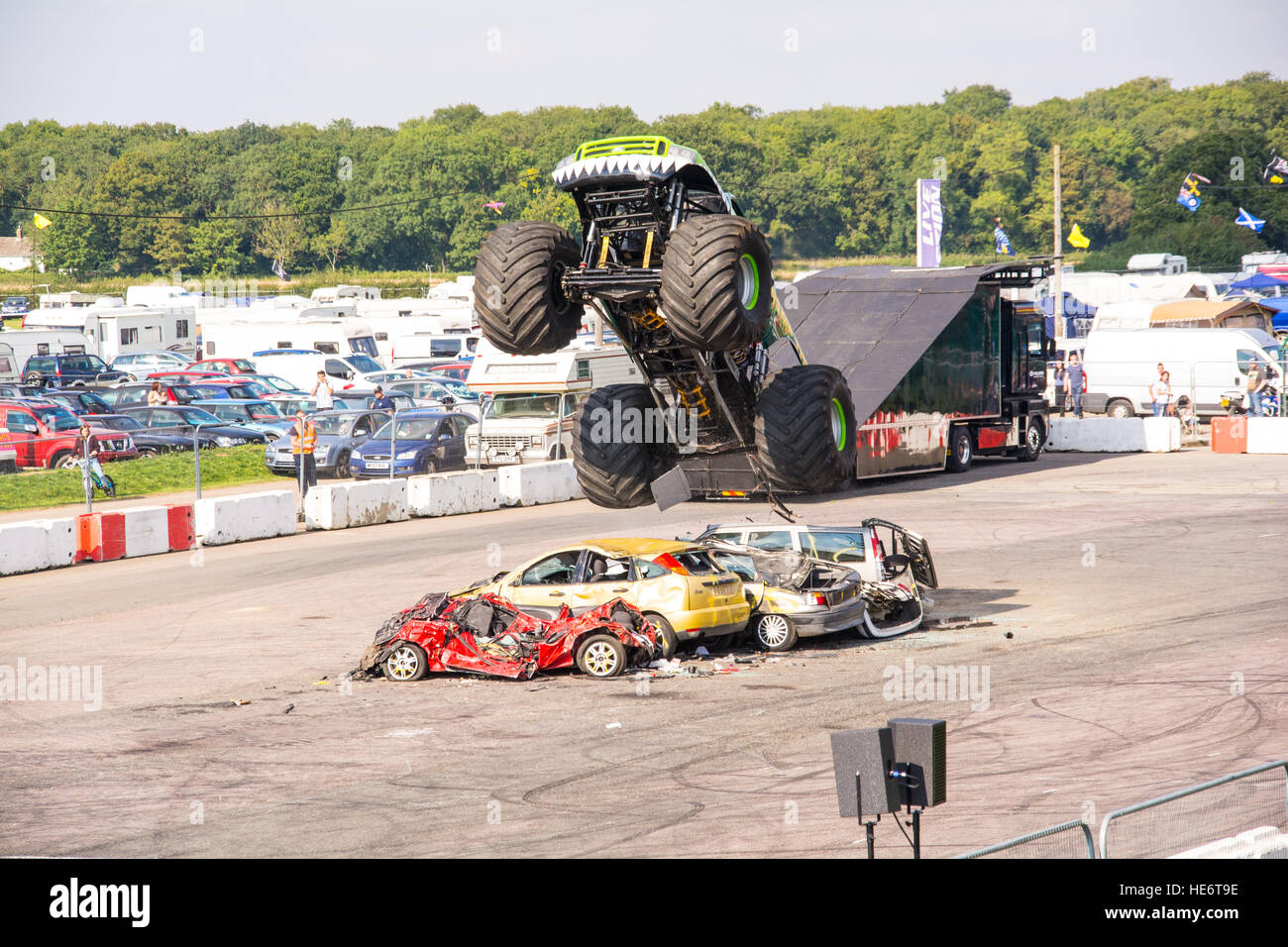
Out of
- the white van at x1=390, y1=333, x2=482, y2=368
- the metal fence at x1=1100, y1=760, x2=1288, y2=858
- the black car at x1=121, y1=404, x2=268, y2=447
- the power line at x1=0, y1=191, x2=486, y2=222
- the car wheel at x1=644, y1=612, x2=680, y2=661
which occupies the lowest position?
the car wheel at x1=644, y1=612, x2=680, y2=661

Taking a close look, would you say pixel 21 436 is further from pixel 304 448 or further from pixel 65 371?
pixel 65 371

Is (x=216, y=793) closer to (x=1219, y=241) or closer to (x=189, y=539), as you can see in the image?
(x=189, y=539)

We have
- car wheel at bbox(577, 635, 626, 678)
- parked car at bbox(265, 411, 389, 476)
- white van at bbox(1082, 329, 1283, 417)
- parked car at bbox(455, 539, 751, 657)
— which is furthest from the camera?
white van at bbox(1082, 329, 1283, 417)

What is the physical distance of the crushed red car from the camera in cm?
1483

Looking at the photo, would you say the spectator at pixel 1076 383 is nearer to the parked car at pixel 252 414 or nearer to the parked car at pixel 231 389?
the parked car at pixel 252 414

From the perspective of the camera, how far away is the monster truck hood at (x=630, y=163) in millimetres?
12070

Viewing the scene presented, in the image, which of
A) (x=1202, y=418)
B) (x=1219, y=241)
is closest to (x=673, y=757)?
(x=1202, y=418)

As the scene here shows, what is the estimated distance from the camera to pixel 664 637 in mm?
15102

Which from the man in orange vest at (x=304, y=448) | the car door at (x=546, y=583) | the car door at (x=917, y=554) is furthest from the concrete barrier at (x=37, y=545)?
the car door at (x=917, y=554)

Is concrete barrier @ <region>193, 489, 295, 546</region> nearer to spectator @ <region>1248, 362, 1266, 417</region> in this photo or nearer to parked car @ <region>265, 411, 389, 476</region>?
parked car @ <region>265, 411, 389, 476</region>

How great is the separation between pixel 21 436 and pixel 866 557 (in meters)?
21.4

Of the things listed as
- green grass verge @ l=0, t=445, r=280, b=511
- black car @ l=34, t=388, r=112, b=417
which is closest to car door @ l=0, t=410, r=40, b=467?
green grass verge @ l=0, t=445, r=280, b=511

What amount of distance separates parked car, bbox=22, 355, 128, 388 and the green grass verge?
17.5 metres
